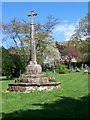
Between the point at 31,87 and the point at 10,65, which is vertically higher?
the point at 10,65

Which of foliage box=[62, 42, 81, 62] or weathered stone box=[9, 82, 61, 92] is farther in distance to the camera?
foliage box=[62, 42, 81, 62]

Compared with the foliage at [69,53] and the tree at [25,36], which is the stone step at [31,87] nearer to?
the tree at [25,36]

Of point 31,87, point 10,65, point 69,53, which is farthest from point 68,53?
point 31,87

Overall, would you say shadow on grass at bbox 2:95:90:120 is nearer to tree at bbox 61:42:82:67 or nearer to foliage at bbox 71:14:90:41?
foliage at bbox 71:14:90:41

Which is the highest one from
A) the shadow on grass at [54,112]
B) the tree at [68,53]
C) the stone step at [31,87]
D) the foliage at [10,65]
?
the tree at [68,53]

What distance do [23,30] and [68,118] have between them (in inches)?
1804

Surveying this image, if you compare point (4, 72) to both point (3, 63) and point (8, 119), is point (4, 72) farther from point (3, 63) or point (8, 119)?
point (8, 119)

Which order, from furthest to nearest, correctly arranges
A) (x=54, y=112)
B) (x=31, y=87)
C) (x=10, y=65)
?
(x=10, y=65) < (x=31, y=87) < (x=54, y=112)

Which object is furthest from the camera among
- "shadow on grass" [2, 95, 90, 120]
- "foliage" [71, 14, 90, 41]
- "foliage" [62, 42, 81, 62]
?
"foliage" [62, 42, 81, 62]

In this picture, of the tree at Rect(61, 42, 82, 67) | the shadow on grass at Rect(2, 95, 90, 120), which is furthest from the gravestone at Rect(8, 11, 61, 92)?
the tree at Rect(61, 42, 82, 67)

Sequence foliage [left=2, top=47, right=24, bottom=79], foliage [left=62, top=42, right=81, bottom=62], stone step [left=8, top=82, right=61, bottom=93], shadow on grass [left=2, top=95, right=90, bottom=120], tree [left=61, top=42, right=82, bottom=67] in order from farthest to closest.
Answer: foliage [left=62, top=42, right=81, bottom=62] → tree [left=61, top=42, right=82, bottom=67] → foliage [left=2, top=47, right=24, bottom=79] → stone step [left=8, top=82, right=61, bottom=93] → shadow on grass [left=2, top=95, right=90, bottom=120]

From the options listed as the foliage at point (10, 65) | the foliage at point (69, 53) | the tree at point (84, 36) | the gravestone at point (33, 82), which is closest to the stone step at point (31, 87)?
the gravestone at point (33, 82)

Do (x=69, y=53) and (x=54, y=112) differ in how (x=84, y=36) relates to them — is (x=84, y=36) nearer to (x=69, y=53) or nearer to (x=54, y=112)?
(x=69, y=53)

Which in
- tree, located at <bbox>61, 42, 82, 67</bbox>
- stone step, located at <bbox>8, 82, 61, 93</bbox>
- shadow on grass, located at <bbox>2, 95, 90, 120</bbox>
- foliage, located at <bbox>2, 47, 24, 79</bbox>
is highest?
tree, located at <bbox>61, 42, 82, 67</bbox>
